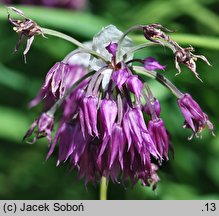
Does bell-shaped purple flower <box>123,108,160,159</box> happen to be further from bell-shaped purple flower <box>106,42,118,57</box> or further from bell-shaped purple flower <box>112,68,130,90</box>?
bell-shaped purple flower <box>106,42,118,57</box>

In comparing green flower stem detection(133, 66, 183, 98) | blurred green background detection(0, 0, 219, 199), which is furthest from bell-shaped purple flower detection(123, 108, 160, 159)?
blurred green background detection(0, 0, 219, 199)

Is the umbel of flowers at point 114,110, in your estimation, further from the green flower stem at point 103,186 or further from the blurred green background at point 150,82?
the blurred green background at point 150,82

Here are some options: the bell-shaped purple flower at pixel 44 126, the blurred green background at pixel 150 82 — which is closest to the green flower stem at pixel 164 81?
the bell-shaped purple flower at pixel 44 126

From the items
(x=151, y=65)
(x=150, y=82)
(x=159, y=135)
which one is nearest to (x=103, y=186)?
(x=159, y=135)

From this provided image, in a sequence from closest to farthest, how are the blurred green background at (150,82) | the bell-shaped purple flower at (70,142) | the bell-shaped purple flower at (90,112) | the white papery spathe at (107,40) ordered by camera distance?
1. the bell-shaped purple flower at (90,112)
2. the bell-shaped purple flower at (70,142)
3. the white papery spathe at (107,40)
4. the blurred green background at (150,82)

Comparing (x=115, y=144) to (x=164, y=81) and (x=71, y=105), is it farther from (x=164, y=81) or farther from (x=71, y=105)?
(x=71, y=105)

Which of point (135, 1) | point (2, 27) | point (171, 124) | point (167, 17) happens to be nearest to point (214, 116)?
point (171, 124)

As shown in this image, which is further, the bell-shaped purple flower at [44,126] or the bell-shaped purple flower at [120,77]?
the bell-shaped purple flower at [44,126]
